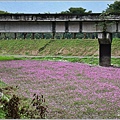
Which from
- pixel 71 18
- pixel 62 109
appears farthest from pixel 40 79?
pixel 71 18

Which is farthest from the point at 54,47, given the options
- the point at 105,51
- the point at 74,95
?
the point at 74,95

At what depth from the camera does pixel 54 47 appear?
7344 centimetres

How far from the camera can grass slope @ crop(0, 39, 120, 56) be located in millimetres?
67438

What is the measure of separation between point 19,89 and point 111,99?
178 inches

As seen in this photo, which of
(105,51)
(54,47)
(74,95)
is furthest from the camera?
(54,47)

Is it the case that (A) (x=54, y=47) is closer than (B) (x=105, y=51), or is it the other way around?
(B) (x=105, y=51)

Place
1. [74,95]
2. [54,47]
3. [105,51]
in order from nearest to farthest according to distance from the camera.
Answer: [74,95]
[105,51]
[54,47]

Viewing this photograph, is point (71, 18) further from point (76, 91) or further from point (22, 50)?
point (22, 50)

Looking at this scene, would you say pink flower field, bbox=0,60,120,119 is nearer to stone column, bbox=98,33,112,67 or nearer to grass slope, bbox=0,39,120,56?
stone column, bbox=98,33,112,67

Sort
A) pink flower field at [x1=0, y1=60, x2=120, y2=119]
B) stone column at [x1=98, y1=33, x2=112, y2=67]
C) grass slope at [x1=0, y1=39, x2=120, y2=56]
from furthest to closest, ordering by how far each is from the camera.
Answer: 1. grass slope at [x1=0, y1=39, x2=120, y2=56]
2. stone column at [x1=98, y1=33, x2=112, y2=67]
3. pink flower field at [x1=0, y1=60, x2=120, y2=119]

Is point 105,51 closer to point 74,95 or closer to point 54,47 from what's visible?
point 74,95

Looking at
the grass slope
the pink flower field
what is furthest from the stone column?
the grass slope

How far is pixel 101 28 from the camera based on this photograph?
3475 cm

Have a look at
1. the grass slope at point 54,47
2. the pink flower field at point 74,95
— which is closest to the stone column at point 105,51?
the pink flower field at point 74,95
